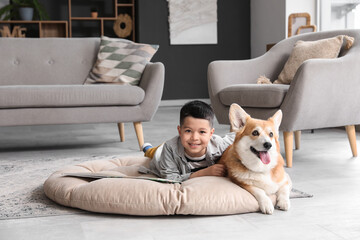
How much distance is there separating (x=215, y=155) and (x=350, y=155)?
1.39 metres

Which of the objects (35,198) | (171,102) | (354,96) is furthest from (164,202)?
(171,102)

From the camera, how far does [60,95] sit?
336 cm

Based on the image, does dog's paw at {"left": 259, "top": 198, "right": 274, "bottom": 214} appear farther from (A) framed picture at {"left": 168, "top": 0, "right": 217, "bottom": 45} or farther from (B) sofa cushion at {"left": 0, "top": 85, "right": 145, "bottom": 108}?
(A) framed picture at {"left": 168, "top": 0, "right": 217, "bottom": 45}

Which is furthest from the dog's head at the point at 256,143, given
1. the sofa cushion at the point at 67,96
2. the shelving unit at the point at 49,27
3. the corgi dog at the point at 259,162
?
the shelving unit at the point at 49,27

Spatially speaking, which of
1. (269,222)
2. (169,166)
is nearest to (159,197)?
(169,166)

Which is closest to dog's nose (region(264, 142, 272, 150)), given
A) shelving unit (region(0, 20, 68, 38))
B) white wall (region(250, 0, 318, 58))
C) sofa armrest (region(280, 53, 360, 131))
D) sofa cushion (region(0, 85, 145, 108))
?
sofa armrest (region(280, 53, 360, 131))

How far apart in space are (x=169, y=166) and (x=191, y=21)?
5429 mm

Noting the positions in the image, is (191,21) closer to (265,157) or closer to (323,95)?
(323,95)

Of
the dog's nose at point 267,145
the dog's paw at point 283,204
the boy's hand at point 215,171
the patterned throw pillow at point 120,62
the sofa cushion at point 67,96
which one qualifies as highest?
the patterned throw pillow at point 120,62

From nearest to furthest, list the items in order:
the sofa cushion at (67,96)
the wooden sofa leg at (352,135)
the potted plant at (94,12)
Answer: the wooden sofa leg at (352,135) → the sofa cushion at (67,96) → the potted plant at (94,12)

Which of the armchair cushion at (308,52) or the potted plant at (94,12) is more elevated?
the potted plant at (94,12)

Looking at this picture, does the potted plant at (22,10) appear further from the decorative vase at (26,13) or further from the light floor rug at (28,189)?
the light floor rug at (28,189)

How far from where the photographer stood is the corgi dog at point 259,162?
1849 millimetres

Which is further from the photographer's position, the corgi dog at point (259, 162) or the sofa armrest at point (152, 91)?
the sofa armrest at point (152, 91)
